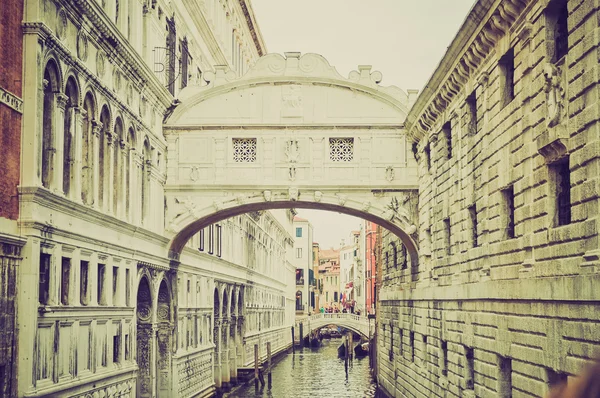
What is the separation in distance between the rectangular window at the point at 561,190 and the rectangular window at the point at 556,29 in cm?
134

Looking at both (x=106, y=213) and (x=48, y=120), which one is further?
(x=106, y=213)

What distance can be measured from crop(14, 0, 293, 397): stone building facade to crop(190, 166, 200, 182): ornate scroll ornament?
835mm

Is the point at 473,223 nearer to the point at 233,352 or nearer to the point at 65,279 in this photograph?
the point at 65,279

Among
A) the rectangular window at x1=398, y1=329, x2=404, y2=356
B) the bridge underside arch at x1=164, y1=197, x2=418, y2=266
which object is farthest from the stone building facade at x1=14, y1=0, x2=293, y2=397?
the rectangular window at x1=398, y1=329, x2=404, y2=356

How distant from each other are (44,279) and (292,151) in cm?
1061

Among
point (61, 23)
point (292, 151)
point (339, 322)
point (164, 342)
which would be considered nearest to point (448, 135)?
point (292, 151)

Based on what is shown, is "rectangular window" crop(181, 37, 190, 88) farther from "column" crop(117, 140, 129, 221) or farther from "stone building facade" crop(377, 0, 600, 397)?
"stone building facade" crop(377, 0, 600, 397)

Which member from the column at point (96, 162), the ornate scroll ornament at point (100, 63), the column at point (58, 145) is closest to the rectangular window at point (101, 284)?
the column at point (96, 162)

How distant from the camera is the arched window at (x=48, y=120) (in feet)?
44.7

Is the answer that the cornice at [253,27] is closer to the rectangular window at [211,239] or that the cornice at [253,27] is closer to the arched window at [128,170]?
the rectangular window at [211,239]

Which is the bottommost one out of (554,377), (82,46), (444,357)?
(444,357)

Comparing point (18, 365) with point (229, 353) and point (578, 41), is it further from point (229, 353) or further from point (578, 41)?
point (229, 353)

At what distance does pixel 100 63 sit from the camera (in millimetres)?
17109

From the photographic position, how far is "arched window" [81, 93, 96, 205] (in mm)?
16047
